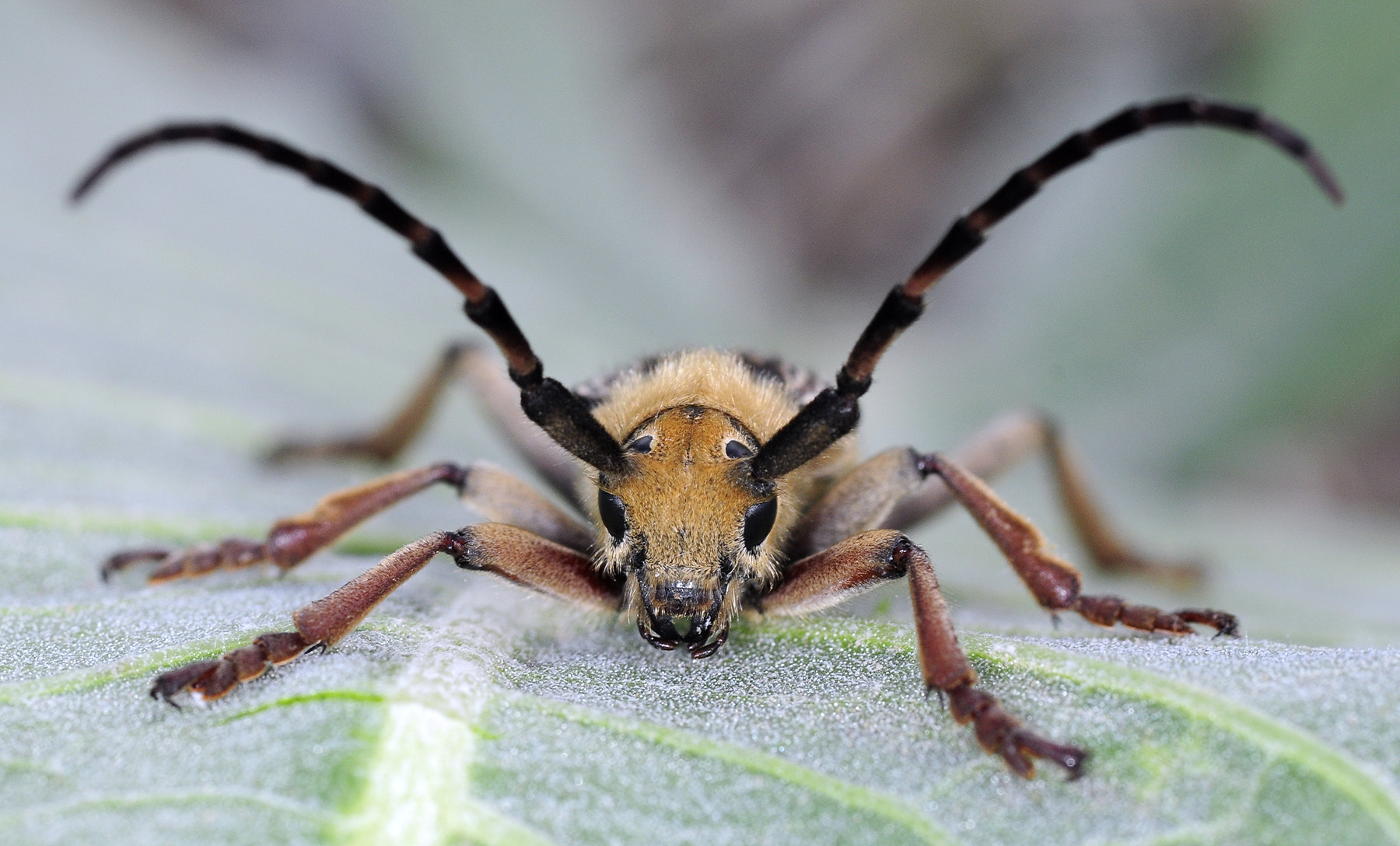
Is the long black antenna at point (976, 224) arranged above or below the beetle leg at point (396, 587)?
above

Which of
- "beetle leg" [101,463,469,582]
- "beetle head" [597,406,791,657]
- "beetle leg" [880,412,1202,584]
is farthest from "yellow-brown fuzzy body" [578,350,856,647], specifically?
A: "beetle leg" [880,412,1202,584]

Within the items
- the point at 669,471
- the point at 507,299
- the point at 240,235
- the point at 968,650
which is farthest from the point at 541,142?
the point at 968,650

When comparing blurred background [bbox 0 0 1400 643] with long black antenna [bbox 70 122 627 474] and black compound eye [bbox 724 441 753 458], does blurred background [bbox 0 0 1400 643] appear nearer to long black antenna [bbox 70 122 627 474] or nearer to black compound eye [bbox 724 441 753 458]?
black compound eye [bbox 724 441 753 458]

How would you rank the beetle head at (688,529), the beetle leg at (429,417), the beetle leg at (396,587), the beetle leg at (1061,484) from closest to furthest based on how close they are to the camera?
the beetle leg at (396,587), the beetle head at (688,529), the beetle leg at (429,417), the beetle leg at (1061,484)

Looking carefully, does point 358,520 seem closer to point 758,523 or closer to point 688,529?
point 688,529

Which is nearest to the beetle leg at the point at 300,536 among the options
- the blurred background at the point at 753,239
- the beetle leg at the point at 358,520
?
the beetle leg at the point at 358,520

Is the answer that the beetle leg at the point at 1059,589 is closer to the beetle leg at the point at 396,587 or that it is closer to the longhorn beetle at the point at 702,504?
the longhorn beetle at the point at 702,504

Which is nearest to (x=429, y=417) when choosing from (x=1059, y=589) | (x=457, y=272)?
(x=457, y=272)
